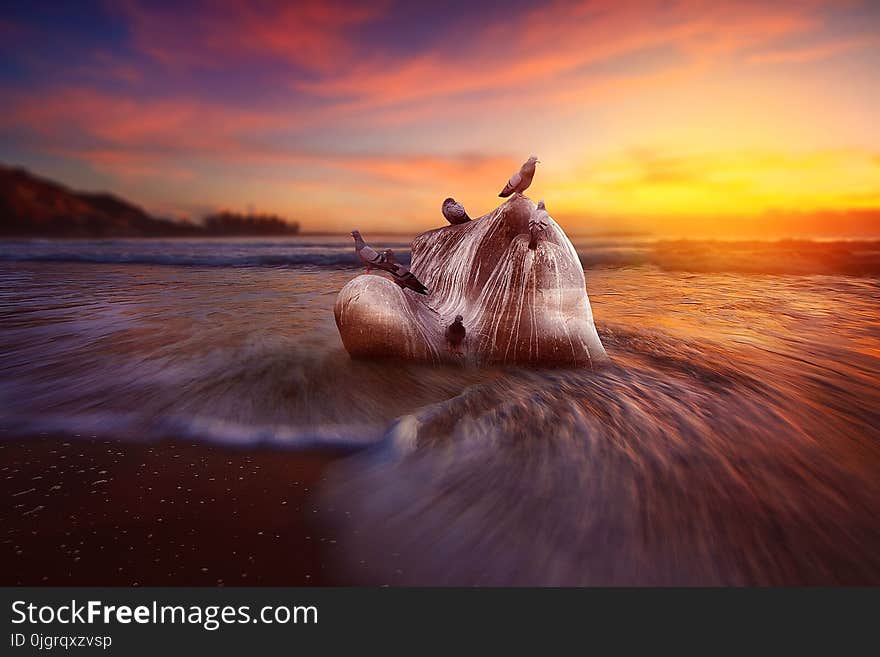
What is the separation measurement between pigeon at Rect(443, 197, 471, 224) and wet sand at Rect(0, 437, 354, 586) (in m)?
3.09

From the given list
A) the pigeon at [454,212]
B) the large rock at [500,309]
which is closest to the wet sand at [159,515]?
the large rock at [500,309]

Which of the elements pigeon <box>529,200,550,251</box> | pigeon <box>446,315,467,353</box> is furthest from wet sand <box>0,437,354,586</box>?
pigeon <box>529,200,550,251</box>

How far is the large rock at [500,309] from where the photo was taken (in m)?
3.91

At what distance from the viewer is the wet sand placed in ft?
5.62

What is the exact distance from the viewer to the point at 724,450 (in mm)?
2947

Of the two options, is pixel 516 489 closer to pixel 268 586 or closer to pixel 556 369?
pixel 268 586

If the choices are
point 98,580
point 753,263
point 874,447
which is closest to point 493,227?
point 874,447

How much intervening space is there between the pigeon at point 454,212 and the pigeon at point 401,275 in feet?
4.09

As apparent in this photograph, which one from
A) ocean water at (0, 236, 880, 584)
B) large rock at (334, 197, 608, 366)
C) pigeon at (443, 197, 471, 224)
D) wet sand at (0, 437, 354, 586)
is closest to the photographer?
wet sand at (0, 437, 354, 586)

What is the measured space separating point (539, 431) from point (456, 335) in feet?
4.40

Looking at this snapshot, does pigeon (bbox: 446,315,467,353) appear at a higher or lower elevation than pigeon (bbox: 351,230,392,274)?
lower

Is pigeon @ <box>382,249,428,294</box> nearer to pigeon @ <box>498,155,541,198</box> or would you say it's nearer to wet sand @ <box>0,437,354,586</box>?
pigeon @ <box>498,155,541,198</box>

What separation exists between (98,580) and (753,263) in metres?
22.3

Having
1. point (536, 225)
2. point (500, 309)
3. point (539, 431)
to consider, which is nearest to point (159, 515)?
point (539, 431)
